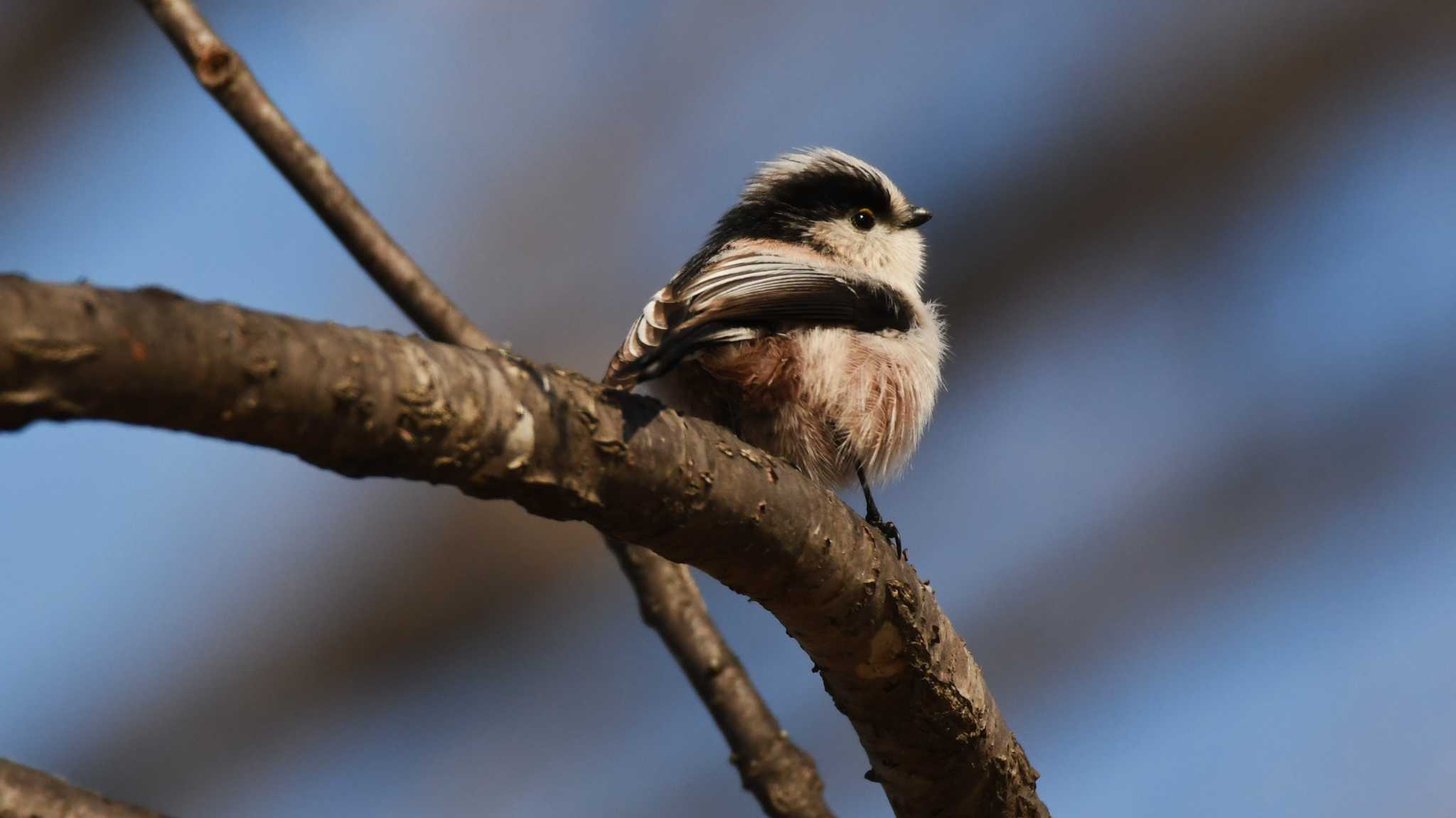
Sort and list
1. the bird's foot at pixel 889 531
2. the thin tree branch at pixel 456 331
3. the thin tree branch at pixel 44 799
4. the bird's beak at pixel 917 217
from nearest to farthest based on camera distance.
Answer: the thin tree branch at pixel 44 799 → the thin tree branch at pixel 456 331 → the bird's foot at pixel 889 531 → the bird's beak at pixel 917 217

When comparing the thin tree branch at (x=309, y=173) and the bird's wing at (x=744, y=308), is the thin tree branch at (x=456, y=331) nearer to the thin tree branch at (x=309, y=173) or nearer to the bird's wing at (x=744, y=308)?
the thin tree branch at (x=309, y=173)

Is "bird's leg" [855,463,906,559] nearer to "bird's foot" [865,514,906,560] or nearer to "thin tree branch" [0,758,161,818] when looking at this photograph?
"bird's foot" [865,514,906,560]

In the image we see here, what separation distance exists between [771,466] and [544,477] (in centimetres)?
44

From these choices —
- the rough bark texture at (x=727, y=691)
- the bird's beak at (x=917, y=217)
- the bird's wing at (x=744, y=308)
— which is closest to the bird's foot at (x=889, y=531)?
the bird's wing at (x=744, y=308)

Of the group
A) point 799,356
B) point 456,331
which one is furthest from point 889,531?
point 456,331

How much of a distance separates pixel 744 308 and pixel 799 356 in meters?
0.22

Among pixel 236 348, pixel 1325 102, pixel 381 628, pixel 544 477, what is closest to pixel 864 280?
pixel 544 477

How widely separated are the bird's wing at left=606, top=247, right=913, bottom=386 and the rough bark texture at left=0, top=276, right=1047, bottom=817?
1.21 ft

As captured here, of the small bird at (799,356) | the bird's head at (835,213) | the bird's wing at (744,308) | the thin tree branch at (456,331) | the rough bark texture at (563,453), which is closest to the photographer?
the rough bark texture at (563,453)

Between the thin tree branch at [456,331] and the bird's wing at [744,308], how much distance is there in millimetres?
385

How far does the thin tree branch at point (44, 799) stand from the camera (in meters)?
1.70

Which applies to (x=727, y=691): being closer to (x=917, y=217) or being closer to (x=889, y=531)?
(x=889, y=531)

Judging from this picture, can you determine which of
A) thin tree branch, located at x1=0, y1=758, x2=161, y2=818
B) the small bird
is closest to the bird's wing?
the small bird

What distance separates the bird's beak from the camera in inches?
152
